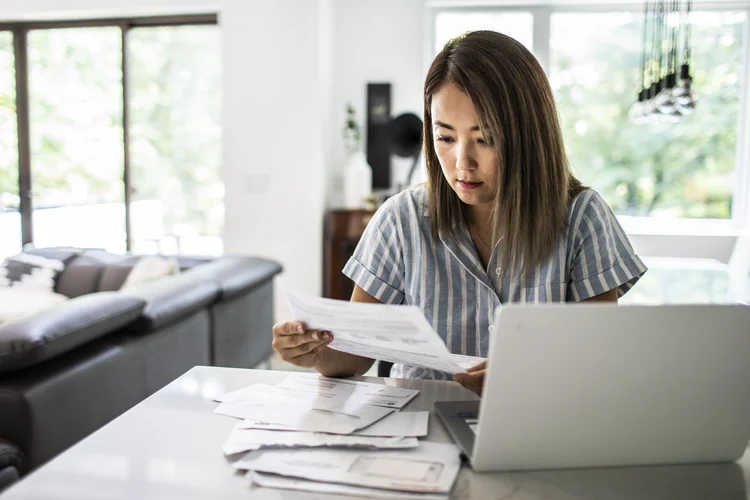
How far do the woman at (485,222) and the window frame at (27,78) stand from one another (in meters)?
3.98

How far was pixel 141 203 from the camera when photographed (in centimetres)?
512

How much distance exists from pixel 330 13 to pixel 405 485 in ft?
14.7

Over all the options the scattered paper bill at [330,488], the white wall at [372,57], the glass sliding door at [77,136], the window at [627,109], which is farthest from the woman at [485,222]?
the glass sliding door at [77,136]

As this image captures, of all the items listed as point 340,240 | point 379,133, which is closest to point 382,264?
point 340,240

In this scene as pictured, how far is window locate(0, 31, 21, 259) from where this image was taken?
5133mm

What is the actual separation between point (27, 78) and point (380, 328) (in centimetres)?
511

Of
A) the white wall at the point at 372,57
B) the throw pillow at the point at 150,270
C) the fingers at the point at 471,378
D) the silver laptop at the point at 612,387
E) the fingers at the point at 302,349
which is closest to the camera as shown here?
the silver laptop at the point at 612,387

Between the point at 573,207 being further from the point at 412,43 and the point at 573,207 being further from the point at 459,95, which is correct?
the point at 412,43

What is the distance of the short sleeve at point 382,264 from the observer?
4.36 feet

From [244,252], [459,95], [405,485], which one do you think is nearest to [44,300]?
[244,252]

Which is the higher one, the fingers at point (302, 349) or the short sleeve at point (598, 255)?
the short sleeve at point (598, 255)

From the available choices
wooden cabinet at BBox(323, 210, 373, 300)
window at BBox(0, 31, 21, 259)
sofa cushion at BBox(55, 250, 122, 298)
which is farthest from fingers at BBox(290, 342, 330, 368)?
window at BBox(0, 31, 21, 259)

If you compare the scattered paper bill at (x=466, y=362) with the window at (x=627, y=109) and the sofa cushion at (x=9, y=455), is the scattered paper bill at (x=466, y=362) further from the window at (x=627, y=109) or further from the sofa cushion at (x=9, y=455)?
the window at (x=627, y=109)

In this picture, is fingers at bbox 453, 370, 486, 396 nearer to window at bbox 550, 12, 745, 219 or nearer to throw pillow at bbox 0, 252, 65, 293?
throw pillow at bbox 0, 252, 65, 293
